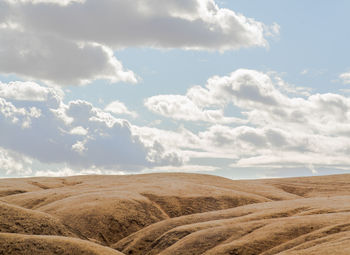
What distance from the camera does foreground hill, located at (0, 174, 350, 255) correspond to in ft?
110

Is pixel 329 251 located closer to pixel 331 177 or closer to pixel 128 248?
pixel 128 248

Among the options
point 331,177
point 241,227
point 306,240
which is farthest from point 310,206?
point 331,177

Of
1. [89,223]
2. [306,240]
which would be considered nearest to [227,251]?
[306,240]

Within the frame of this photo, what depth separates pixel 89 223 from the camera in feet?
203

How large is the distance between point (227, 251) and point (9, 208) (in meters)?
20.3

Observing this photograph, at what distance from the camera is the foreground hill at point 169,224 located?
33.5 metres

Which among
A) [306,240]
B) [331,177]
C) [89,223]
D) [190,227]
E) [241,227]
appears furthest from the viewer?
[331,177]

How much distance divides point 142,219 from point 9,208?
28.1 m

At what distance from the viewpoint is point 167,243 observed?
157 ft

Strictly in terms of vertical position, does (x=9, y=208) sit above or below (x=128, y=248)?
above

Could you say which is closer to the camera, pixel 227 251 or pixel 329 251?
pixel 329 251

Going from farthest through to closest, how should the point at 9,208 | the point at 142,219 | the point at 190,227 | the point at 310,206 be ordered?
the point at 142,219 < the point at 310,206 < the point at 190,227 < the point at 9,208

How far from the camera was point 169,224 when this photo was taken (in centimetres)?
5528

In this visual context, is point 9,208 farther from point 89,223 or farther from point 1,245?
point 89,223
